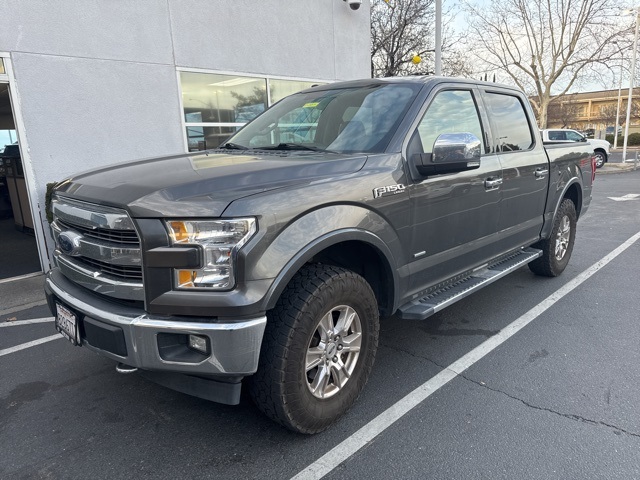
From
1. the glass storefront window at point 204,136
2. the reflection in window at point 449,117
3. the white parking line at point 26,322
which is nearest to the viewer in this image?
the reflection in window at point 449,117

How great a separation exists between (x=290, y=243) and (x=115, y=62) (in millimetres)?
5513

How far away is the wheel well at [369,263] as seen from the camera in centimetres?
281

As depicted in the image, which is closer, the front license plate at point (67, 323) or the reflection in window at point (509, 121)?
the front license plate at point (67, 323)

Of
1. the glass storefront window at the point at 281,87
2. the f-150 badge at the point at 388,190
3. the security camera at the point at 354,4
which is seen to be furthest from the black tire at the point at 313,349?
the security camera at the point at 354,4

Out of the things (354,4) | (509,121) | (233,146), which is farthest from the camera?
(354,4)

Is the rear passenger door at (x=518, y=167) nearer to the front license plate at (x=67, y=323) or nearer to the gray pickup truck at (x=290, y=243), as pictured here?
the gray pickup truck at (x=290, y=243)

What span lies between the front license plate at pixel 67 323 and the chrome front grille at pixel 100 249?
0.57 ft

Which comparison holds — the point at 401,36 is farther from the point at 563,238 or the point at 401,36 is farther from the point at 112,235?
the point at 112,235

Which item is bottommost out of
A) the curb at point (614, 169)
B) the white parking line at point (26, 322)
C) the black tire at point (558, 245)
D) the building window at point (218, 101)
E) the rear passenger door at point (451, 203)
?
the curb at point (614, 169)

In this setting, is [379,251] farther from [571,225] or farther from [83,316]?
[571,225]

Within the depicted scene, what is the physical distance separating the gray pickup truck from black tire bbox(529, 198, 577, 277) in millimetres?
1459

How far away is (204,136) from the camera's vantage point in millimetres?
7805

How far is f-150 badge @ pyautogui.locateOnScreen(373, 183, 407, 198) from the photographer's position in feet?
8.96

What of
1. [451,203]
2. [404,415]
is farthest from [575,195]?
[404,415]
